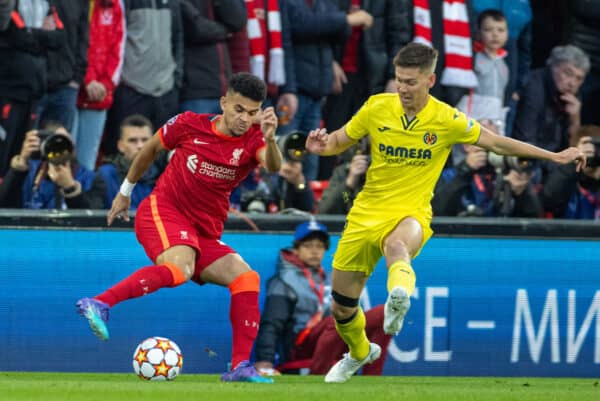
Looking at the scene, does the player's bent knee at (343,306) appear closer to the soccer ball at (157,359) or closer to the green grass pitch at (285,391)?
the green grass pitch at (285,391)

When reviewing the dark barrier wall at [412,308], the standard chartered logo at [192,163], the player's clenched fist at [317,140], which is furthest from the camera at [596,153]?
the standard chartered logo at [192,163]

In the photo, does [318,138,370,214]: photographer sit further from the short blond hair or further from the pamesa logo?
the short blond hair

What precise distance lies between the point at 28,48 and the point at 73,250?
1.92 meters

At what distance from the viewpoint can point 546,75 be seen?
1617 cm

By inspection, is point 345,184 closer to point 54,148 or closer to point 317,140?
point 54,148

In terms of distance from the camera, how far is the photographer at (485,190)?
43.5ft

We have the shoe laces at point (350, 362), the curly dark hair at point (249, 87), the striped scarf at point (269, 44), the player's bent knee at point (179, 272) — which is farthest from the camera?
the striped scarf at point (269, 44)

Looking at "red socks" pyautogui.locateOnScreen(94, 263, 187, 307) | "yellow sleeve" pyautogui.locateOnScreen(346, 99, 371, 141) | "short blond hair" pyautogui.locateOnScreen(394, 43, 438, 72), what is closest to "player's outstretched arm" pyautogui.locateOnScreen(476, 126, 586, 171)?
"short blond hair" pyautogui.locateOnScreen(394, 43, 438, 72)

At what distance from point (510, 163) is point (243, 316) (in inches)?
148

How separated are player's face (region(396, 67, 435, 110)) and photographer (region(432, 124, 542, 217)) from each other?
281 cm

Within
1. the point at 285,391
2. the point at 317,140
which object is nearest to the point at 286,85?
the point at 317,140

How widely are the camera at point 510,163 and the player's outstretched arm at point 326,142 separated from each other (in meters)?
2.83

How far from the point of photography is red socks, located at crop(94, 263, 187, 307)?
9922mm

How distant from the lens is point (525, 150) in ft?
34.0
